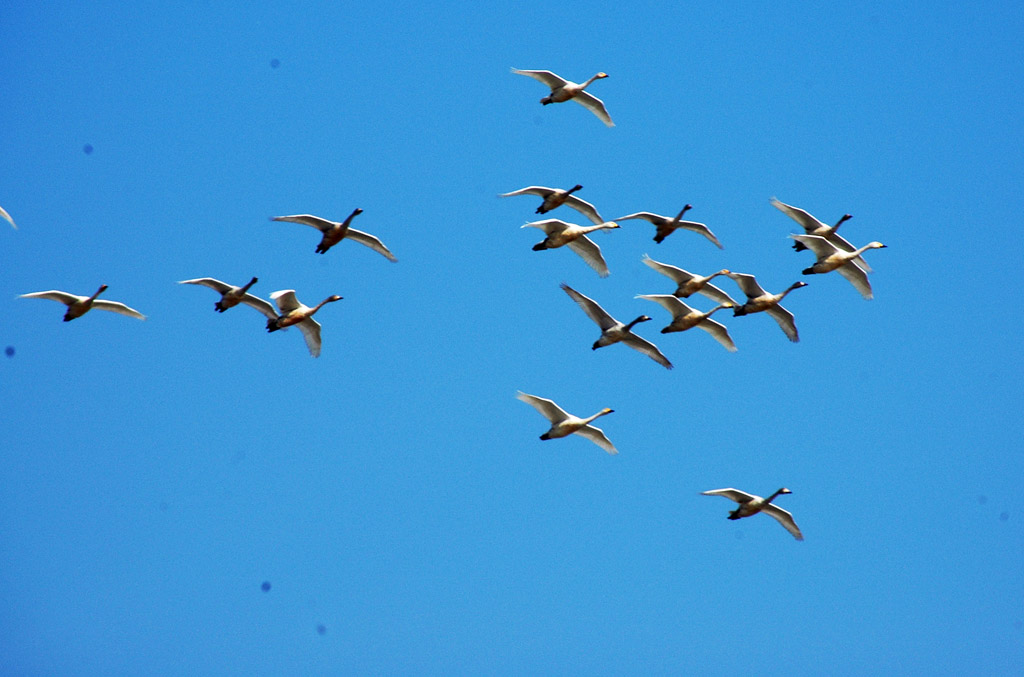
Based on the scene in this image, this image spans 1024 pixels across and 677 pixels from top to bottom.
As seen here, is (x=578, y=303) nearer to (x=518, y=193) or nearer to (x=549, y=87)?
(x=518, y=193)

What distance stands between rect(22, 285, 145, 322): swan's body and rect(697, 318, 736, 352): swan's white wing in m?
18.4

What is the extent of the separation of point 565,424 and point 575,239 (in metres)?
6.17

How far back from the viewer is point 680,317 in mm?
44500

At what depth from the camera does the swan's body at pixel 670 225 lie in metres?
44.7

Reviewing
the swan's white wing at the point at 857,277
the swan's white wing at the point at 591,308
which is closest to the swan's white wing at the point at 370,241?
the swan's white wing at the point at 591,308

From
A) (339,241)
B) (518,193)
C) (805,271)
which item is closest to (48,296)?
(339,241)

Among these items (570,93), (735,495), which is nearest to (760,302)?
(735,495)

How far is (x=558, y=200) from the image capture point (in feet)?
145

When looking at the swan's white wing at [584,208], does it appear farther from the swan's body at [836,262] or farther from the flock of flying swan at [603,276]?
the swan's body at [836,262]

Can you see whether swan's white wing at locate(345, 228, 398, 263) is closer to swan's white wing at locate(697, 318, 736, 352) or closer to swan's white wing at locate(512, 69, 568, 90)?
swan's white wing at locate(512, 69, 568, 90)

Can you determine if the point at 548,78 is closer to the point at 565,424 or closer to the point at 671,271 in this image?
the point at 671,271

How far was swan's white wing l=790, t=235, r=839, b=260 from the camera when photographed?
45000mm

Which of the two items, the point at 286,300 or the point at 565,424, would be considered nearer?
the point at 565,424

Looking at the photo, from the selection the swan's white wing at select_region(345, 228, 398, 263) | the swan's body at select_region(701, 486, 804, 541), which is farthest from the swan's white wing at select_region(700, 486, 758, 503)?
the swan's white wing at select_region(345, 228, 398, 263)
